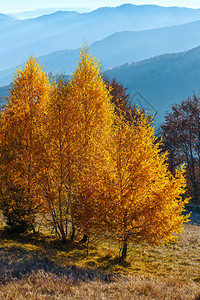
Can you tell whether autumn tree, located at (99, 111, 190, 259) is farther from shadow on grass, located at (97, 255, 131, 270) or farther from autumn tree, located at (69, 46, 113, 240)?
shadow on grass, located at (97, 255, 131, 270)

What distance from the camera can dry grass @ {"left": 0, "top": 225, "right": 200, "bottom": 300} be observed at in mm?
8547

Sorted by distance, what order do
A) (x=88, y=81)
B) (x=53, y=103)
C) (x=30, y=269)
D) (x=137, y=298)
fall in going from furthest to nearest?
1. (x=88, y=81)
2. (x=53, y=103)
3. (x=30, y=269)
4. (x=137, y=298)

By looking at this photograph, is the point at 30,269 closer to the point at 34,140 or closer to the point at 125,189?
the point at 125,189

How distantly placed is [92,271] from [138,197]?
359cm

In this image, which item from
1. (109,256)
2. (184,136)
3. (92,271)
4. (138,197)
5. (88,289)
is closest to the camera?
(88,289)

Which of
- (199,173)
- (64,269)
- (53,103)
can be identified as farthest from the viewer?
(199,173)

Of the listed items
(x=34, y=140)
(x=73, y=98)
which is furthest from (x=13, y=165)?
(x=73, y=98)

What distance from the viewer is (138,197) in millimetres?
12281

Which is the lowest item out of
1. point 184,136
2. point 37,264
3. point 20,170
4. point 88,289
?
point 88,289

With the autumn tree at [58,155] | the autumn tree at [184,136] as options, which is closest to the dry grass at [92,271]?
the autumn tree at [58,155]

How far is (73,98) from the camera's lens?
15578mm

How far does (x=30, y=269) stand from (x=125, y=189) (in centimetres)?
503

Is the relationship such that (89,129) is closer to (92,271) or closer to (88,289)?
(92,271)

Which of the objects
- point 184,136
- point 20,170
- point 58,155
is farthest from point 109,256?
point 184,136
